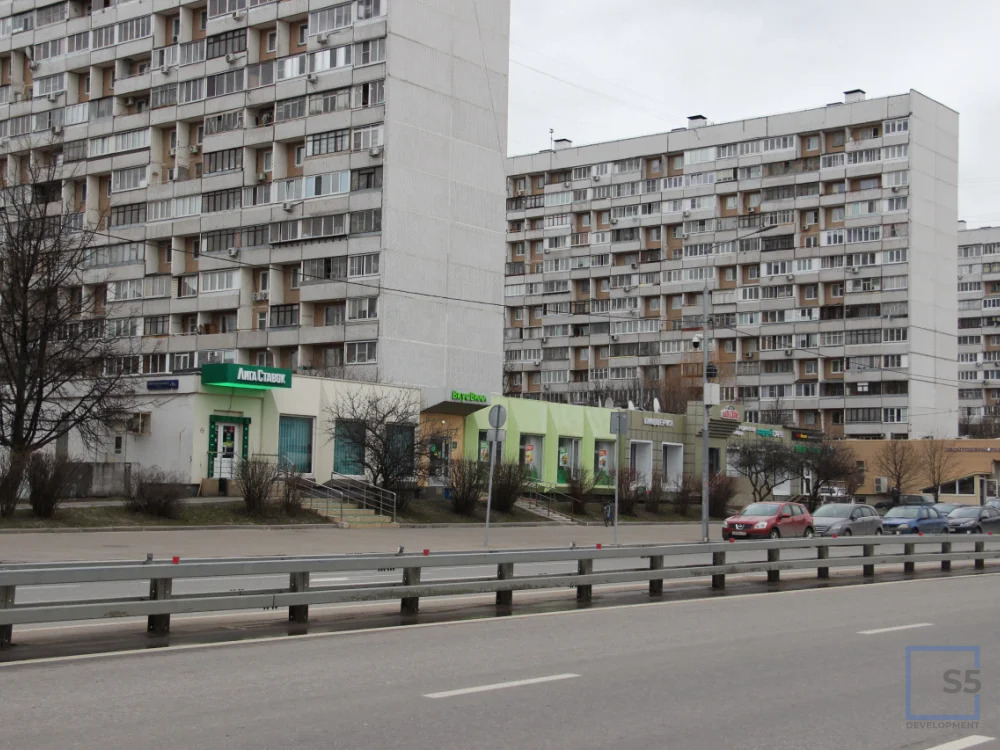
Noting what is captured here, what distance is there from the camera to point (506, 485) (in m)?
46.0

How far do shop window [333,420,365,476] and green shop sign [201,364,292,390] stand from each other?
282 centimetres

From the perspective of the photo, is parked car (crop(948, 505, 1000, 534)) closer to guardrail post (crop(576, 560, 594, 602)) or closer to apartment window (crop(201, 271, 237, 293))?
guardrail post (crop(576, 560, 594, 602))

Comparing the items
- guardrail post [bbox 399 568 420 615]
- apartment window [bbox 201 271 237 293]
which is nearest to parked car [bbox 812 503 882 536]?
guardrail post [bbox 399 568 420 615]

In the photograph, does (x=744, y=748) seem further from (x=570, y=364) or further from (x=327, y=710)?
(x=570, y=364)

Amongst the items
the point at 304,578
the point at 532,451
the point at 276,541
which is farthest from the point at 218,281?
the point at 304,578

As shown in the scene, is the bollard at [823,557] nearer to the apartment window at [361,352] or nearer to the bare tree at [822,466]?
the apartment window at [361,352]

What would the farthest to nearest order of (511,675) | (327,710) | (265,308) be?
(265,308), (511,675), (327,710)

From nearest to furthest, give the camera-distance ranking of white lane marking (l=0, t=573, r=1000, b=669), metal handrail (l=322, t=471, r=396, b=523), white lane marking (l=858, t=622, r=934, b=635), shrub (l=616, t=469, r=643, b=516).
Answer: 1. white lane marking (l=0, t=573, r=1000, b=669)
2. white lane marking (l=858, t=622, r=934, b=635)
3. metal handrail (l=322, t=471, r=396, b=523)
4. shrub (l=616, t=469, r=643, b=516)

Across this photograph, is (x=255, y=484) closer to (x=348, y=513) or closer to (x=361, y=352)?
(x=348, y=513)

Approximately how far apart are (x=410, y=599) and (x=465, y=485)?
29.8 meters

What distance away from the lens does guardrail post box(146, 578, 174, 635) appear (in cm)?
1173

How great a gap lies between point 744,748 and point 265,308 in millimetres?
59875

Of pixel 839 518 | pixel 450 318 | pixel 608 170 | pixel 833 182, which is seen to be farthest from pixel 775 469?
pixel 608 170

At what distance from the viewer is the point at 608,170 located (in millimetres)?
109625
